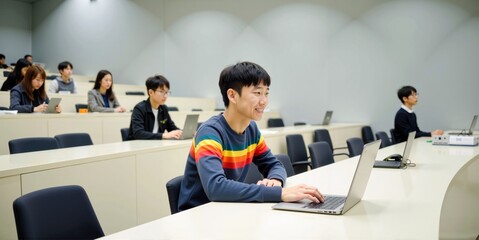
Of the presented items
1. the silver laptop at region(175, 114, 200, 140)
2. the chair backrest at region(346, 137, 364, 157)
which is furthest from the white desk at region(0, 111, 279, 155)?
the chair backrest at region(346, 137, 364, 157)

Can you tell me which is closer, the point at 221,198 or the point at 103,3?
the point at 221,198

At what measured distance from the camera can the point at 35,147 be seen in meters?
3.13

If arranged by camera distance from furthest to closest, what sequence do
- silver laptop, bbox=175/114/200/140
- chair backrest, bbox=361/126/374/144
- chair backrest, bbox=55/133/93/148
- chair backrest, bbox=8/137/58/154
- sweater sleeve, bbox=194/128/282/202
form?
chair backrest, bbox=361/126/374/144 < silver laptop, bbox=175/114/200/140 < chair backrest, bbox=55/133/93/148 < chair backrest, bbox=8/137/58/154 < sweater sleeve, bbox=194/128/282/202

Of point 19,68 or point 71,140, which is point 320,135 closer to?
point 71,140

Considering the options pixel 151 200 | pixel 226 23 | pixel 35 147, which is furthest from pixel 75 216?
pixel 226 23

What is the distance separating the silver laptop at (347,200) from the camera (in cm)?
144

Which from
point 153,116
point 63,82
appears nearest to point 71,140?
point 153,116

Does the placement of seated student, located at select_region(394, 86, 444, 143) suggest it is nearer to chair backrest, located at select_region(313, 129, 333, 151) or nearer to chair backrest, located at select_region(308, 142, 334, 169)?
chair backrest, located at select_region(313, 129, 333, 151)

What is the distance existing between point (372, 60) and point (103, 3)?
21.0 feet

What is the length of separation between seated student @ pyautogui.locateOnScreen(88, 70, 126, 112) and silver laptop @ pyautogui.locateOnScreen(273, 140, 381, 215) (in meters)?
3.93

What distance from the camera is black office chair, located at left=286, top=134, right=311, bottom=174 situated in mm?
4176

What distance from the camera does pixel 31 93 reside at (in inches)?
181

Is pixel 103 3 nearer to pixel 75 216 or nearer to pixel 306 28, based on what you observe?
pixel 306 28

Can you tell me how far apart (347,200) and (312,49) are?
6151 millimetres
